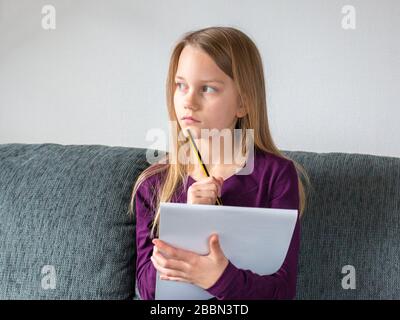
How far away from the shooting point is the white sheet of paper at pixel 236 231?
1129 millimetres

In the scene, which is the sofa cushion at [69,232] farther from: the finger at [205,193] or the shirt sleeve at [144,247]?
the finger at [205,193]

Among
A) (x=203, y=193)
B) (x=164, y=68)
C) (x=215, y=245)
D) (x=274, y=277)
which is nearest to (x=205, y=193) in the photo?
(x=203, y=193)

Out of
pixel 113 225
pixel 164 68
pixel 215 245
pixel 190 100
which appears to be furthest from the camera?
pixel 164 68

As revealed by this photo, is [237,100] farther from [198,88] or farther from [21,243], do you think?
[21,243]

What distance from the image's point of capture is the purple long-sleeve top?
121 cm

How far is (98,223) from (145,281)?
0.30 metres

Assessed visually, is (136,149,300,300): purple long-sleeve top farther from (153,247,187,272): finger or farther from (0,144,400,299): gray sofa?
(0,144,400,299): gray sofa

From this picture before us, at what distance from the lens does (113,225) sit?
A: 1.63 metres

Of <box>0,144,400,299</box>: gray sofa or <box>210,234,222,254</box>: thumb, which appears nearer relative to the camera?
<box>210,234,222,254</box>: thumb

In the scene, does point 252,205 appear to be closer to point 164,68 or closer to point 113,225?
point 113,225

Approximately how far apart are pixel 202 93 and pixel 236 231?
0.30 meters

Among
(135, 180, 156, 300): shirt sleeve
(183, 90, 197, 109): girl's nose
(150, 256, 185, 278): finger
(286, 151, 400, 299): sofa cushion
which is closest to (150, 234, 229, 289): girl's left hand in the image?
(150, 256, 185, 278): finger

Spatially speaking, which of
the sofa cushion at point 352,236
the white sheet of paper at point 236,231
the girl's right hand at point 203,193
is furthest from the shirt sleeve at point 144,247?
the sofa cushion at point 352,236

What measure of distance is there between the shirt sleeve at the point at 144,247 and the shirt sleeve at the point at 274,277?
19 cm
